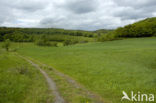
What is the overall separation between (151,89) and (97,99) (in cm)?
426

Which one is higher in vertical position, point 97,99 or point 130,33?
point 130,33

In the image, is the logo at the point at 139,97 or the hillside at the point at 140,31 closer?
the logo at the point at 139,97

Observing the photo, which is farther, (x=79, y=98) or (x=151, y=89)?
(x=151, y=89)

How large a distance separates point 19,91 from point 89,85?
5.58m

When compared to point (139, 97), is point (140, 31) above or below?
above

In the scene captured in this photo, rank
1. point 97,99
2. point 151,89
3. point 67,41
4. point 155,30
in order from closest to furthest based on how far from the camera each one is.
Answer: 1. point 97,99
2. point 151,89
3. point 155,30
4. point 67,41

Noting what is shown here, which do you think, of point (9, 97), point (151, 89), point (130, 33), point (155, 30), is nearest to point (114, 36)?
point (130, 33)

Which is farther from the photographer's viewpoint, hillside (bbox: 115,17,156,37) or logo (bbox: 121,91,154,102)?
hillside (bbox: 115,17,156,37)

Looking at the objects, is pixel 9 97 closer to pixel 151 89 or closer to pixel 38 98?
pixel 38 98

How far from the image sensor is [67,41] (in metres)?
95.1

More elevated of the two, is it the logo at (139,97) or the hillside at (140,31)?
the hillside at (140,31)

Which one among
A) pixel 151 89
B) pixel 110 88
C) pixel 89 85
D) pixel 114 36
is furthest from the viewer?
pixel 114 36

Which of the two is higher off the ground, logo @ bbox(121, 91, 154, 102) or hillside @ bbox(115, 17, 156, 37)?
hillside @ bbox(115, 17, 156, 37)

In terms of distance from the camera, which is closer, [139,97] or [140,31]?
[139,97]
